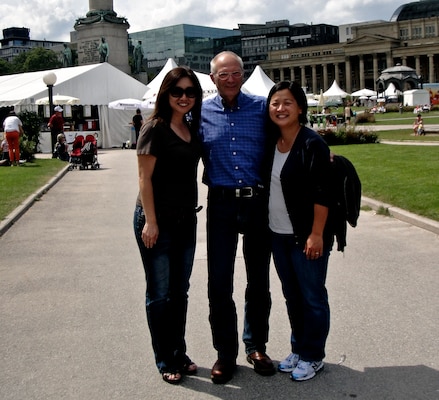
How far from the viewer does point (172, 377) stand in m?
4.57

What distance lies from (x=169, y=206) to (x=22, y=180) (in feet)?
46.5

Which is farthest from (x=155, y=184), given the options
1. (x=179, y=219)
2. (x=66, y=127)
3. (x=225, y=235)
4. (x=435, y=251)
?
(x=66, y=127)

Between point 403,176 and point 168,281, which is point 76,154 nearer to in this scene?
point 403,176

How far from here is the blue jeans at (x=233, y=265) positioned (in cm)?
454

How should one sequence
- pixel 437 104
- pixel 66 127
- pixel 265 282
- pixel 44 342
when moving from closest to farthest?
pixel 265 282
pixel 44 342
pixel 66 127
pixel 437 104

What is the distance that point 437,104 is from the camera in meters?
76.2

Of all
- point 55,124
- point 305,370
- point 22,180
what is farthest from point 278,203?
point 55,124

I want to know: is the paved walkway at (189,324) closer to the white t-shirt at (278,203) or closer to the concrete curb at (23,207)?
the concrete curb at (23,207)

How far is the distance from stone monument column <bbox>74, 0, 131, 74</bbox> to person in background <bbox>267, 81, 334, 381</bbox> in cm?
4261

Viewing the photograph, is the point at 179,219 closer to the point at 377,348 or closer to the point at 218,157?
the point at 218,157

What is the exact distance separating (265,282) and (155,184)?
1037mm

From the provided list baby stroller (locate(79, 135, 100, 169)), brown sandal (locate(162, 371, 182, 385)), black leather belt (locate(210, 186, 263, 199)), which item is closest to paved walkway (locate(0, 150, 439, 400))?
brown sandal (locate(162, 371, 182, 385))

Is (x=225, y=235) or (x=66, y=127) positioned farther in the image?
(x=66, y=127)

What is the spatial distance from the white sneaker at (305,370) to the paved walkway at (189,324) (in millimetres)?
56
